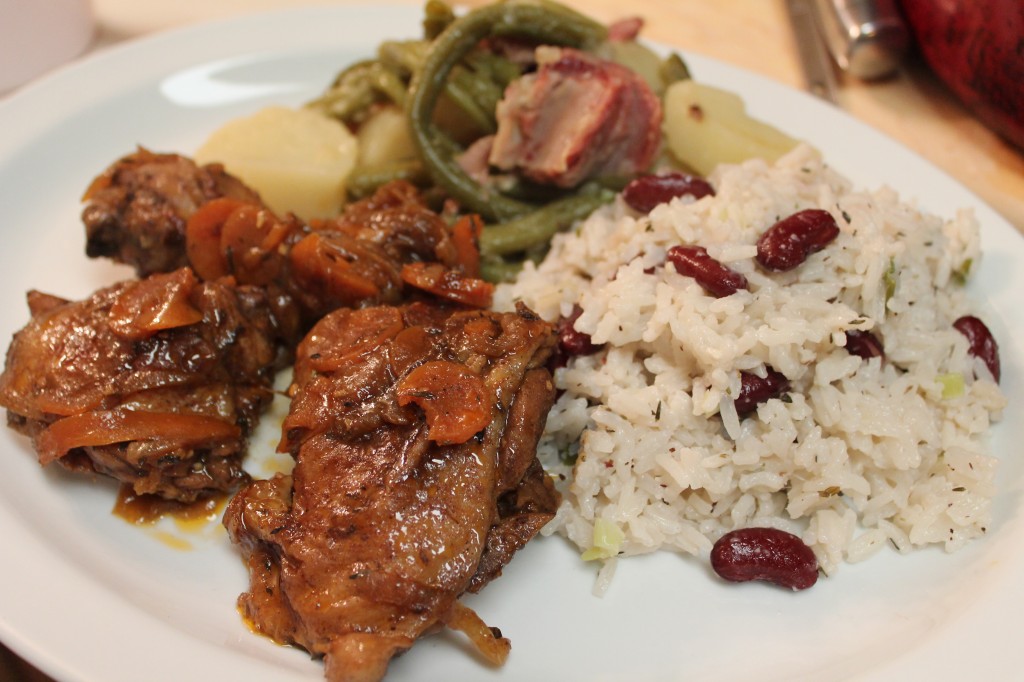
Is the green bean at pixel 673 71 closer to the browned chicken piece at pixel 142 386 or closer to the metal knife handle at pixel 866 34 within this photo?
the metal knife handle at pixel 866 34

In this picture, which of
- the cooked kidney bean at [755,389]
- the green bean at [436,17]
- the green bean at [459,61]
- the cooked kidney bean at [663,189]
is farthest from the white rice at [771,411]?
the green bean at [436,17]

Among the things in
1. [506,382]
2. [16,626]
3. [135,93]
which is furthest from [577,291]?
[135,93]

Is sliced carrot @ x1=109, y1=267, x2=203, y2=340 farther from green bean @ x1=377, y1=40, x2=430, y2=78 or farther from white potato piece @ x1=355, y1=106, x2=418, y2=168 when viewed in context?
green bean @ x1=377, y1=40, x2=430, y2=78

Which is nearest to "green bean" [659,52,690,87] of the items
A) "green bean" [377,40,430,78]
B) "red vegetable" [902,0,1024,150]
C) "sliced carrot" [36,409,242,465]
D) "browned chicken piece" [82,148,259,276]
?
"green bean" [377,40,430,78]

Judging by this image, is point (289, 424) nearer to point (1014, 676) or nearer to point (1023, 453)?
point (1014, 676)

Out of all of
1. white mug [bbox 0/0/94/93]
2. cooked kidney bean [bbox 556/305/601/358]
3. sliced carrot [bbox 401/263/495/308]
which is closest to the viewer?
sliced carrot [bbox 401/263/495/308]

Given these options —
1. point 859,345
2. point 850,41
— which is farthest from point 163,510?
point 850,41
